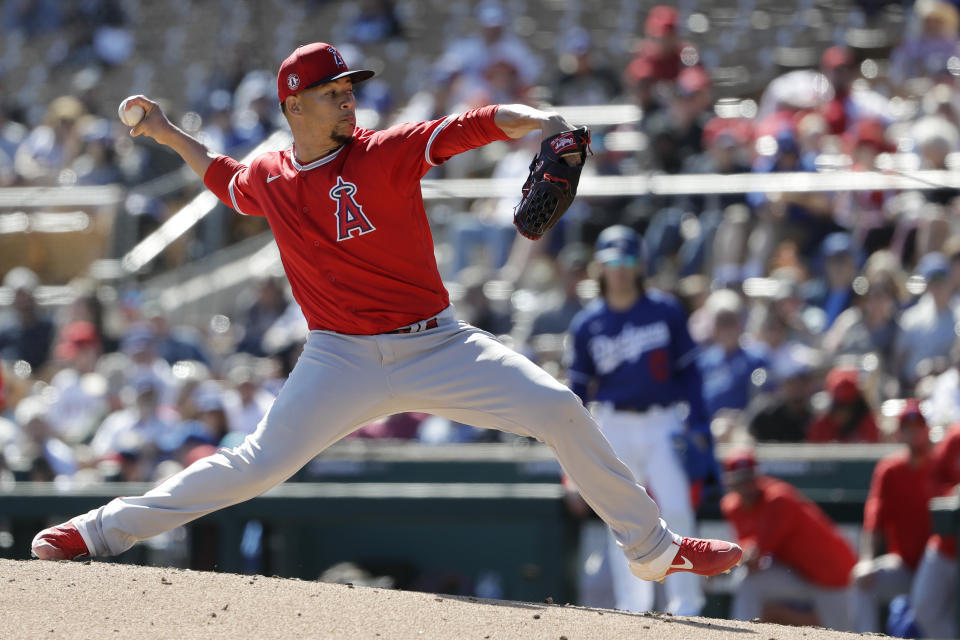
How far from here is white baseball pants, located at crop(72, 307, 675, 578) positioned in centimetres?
461

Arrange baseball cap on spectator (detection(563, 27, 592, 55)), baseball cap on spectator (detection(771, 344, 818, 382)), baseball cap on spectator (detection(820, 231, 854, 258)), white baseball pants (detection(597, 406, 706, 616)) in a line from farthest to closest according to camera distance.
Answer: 1. baseball cap on spectator (detection(563, 27, 592, 55))
2. baseball cap on spectator (detection(820, 231, 854, 258))
3. baseball cap on spectator (detection(771, 344, 818, 382))
4. white baseball pants (detection(597, 406, 706, 616))

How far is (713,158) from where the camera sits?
1039 centimetres

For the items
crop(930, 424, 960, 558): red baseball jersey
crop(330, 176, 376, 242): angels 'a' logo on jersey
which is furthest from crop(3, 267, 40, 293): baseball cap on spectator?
crop(330, 176, 376, 242): angels 'a' logo on jersey

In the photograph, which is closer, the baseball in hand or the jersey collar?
the jersey collar

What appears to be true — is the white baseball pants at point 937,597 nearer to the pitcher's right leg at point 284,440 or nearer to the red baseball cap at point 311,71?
the pitcher's right leg at point 284,440

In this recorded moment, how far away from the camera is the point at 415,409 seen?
479 centimetres

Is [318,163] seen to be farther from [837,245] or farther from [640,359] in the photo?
[837,245]

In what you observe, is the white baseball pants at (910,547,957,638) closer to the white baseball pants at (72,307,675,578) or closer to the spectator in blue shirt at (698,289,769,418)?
the spectator in blue shirt at (698,289,769,418)

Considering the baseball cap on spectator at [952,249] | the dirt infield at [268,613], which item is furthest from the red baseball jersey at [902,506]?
the dirt infield at [268,613]

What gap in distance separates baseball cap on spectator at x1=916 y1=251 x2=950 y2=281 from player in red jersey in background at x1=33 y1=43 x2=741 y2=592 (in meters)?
4.40

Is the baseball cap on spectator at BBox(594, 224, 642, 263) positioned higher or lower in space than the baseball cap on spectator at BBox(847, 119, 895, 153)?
lower

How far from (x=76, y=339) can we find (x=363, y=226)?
7.10 m

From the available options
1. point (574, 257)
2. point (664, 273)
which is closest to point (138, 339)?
point (574, 257)

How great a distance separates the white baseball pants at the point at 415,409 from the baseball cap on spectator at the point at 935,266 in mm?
4446
